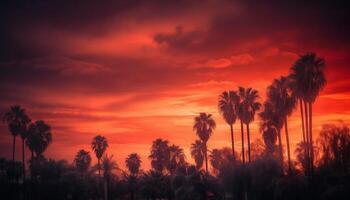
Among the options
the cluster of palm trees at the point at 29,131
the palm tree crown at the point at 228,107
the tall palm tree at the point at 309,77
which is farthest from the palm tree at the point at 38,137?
the tall palm tree at the point at 309,77

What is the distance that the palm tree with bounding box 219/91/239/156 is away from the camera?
84.2m

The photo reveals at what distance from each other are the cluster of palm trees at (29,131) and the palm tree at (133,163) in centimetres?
3202

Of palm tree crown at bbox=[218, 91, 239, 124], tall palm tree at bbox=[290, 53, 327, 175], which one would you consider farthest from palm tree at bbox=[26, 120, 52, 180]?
tall palm tree at bbox=[290, 53, 327, 175]

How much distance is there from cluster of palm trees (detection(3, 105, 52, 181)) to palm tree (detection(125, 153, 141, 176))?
32022mm

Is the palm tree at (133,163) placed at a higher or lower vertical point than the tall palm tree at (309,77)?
lower

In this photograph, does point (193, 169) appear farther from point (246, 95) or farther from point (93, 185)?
point (93, 185)

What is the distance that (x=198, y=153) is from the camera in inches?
5074

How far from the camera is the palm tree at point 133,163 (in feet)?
458

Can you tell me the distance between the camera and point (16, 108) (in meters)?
118

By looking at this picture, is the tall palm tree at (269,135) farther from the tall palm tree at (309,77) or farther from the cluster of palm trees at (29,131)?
the cluster of palm trees at (29,131)

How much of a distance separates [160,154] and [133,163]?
20409 mm

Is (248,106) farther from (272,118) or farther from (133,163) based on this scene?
(133,163)

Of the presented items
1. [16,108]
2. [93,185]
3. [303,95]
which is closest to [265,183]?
[303,95]

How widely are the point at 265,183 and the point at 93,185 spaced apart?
5094 centimetres
